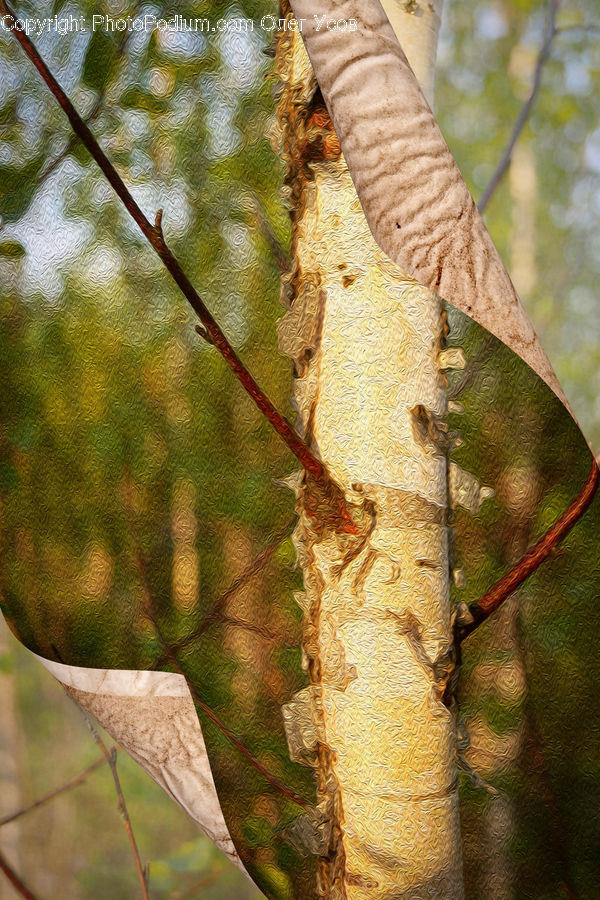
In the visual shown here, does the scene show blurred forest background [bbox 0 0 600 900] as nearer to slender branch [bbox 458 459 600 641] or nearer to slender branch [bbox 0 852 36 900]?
slender branch [bbox 458 459 600 641]

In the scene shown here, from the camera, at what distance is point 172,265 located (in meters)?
0.27

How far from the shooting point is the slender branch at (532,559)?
0.27 metres

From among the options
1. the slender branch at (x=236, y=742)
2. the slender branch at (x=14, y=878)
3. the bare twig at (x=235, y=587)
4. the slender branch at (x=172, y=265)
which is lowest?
the slender branch at (x=14, y=878)

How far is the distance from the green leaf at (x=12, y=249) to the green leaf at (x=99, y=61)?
0.28ft

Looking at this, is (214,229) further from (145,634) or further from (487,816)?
(487,816)

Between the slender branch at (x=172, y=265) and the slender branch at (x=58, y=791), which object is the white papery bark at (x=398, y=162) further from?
the slender branch at (x=58, y=791)

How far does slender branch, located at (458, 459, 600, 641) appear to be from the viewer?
0.87 ft

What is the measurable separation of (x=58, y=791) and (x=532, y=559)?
0.32 m

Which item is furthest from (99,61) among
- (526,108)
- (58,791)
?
(58,791)

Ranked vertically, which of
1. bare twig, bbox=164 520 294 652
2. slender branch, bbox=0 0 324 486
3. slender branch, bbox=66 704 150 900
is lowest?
slender branch, bbox=66 704 150 900

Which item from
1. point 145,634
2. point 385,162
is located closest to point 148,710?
point 145,634

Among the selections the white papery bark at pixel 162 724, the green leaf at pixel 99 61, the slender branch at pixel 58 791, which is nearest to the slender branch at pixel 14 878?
the slender branch at pixel 58 791

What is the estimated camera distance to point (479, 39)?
0.32 metres

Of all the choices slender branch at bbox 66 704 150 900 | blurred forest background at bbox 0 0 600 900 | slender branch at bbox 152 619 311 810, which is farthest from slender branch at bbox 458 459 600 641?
slender branch at bbox 66 704 150 900
